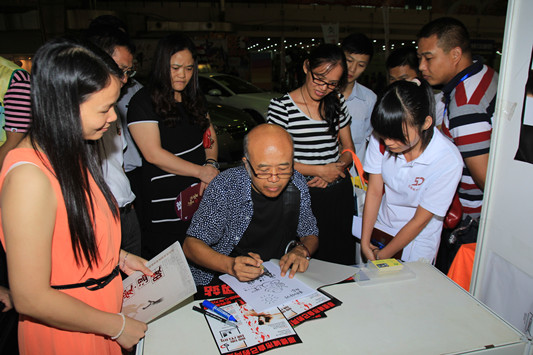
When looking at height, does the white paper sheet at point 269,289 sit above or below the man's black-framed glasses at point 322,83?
below

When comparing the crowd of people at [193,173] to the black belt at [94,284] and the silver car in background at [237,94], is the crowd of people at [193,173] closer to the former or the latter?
the black belt at [94,284]

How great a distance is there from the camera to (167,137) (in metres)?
2.22

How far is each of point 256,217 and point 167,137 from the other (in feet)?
2.72

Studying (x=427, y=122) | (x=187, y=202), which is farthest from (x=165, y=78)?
(x=427, y=122)

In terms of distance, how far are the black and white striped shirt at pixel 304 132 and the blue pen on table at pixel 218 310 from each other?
133cm

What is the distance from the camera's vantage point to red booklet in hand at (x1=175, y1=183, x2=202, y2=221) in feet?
7.27

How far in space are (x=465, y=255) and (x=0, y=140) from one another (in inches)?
103

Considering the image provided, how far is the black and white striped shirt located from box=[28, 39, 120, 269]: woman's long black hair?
145 centimetres

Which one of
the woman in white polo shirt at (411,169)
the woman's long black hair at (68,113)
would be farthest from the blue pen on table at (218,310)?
the woman in white polo shirt at (411,169)

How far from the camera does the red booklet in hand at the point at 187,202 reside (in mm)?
2215

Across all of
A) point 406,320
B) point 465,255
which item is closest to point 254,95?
point 465,255

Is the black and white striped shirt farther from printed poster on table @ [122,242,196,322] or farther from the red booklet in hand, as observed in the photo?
printed poster on table @ [122,242,196,322]

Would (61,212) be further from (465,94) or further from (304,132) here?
(465,94)

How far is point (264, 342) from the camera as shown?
119 centimetres
